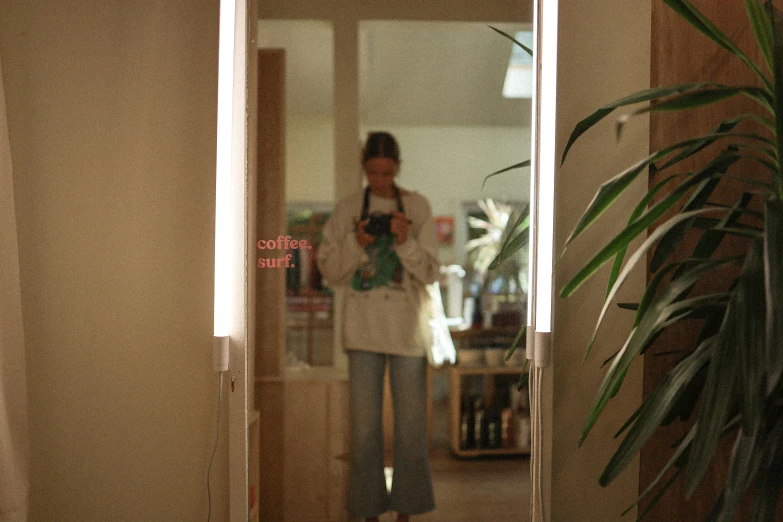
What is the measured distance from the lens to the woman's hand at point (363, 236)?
142 centimetres

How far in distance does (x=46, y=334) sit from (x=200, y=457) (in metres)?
0.51

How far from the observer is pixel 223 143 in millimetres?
1271

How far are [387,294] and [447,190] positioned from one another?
0.97ft

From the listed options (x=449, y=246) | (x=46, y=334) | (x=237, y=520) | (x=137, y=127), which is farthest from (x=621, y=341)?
(x=46, y=334)

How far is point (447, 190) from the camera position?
1.39 metres

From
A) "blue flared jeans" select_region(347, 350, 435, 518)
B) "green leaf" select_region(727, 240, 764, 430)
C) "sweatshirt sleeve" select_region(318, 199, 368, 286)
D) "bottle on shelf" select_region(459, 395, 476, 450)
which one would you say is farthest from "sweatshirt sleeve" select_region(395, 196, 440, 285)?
"green leaf" select_region(727, 240, 764, 430)

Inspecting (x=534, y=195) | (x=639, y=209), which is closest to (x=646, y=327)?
(x=639, y=209)

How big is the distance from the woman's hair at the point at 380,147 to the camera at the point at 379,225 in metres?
0.14

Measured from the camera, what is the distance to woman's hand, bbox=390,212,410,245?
1.42 meters

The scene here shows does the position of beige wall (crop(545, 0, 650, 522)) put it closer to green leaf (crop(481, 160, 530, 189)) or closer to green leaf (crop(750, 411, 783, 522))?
green leaf (crop(481, 160, 530, 189))

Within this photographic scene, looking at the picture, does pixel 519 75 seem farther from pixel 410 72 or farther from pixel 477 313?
pixel 477 313

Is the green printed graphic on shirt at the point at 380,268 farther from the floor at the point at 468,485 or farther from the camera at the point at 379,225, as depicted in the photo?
the floor at the point at 468,485

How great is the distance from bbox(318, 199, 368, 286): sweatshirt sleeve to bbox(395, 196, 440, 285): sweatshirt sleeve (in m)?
0.10

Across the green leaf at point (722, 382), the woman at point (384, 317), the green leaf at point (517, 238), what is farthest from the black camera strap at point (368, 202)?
the green leaf at point (722, 382)
